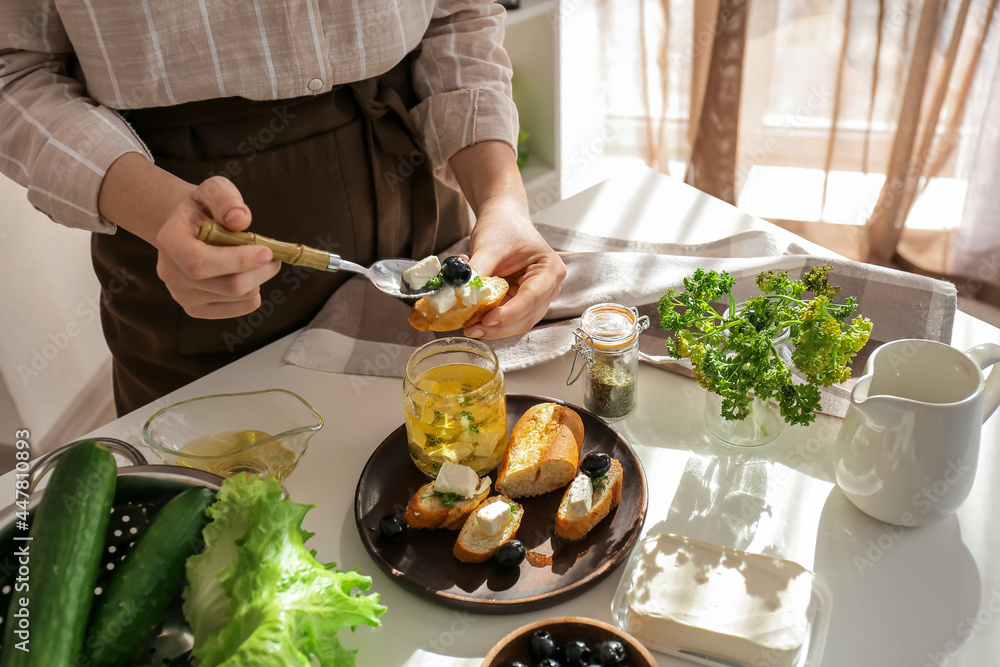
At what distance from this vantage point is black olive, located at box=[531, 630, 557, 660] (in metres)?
0.77

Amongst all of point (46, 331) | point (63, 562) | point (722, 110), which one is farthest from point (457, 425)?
point (722, 110)

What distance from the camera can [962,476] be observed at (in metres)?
0.90

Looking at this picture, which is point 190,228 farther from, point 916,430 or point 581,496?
point 916,430

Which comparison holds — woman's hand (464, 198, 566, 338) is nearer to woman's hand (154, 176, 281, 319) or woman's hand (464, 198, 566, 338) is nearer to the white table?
the white table

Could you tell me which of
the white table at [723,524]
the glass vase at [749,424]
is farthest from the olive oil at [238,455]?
the glass vase at [749,424]

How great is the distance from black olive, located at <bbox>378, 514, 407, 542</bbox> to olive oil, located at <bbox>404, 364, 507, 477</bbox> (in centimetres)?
10

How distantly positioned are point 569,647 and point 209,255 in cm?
61

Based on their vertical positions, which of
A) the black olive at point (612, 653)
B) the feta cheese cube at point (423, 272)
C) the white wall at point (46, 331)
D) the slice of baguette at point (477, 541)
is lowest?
the white wall at point (46, 331)

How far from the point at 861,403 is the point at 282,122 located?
1.01 meters

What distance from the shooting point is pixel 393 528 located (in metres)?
0.96

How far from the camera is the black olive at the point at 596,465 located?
997 mm

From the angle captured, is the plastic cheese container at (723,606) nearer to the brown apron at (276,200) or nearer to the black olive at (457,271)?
the black olive at (457,271)

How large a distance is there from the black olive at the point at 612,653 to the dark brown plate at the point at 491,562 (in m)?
0.13

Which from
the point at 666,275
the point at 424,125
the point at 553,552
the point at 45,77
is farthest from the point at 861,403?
the point at 45,77
